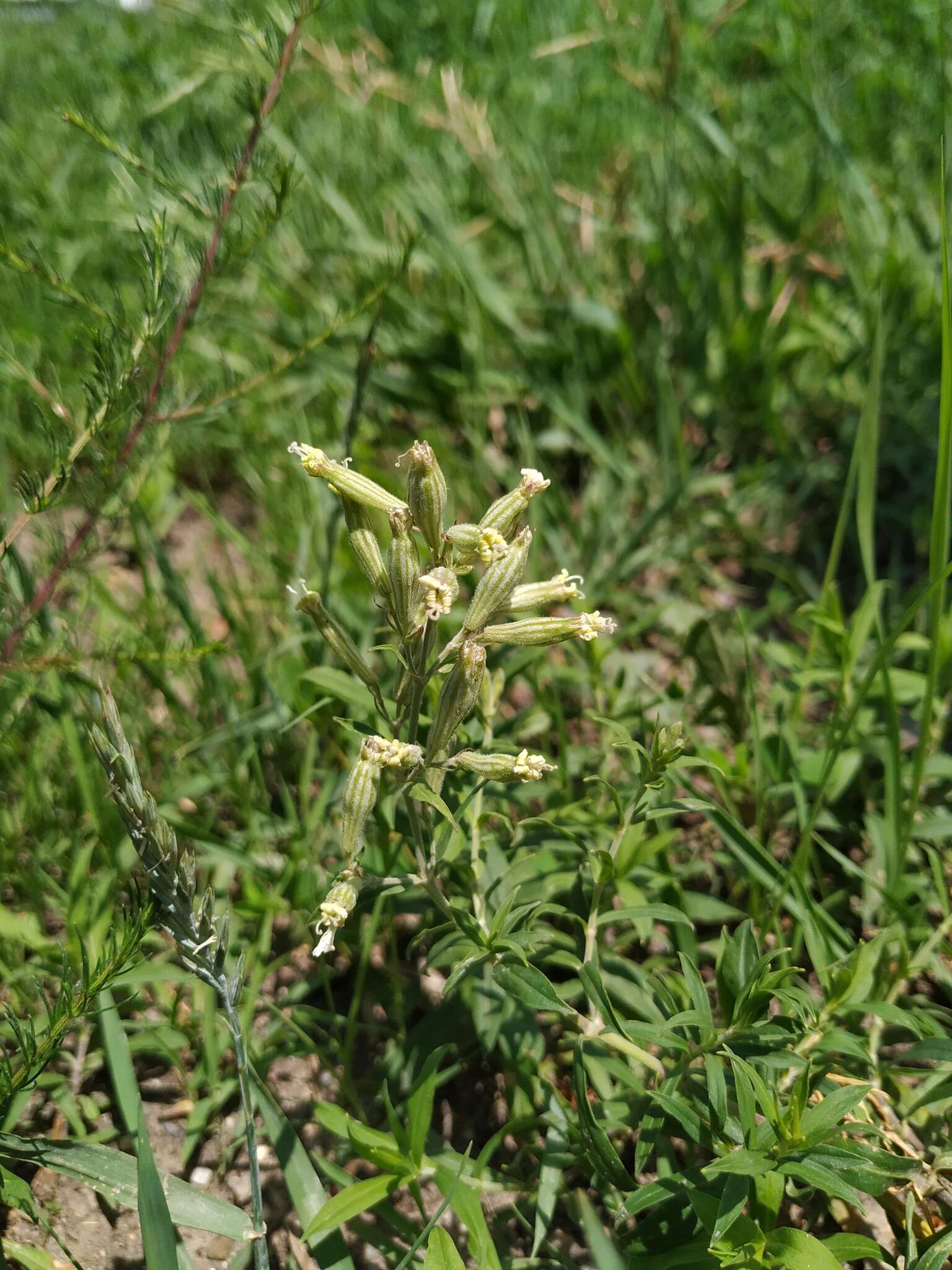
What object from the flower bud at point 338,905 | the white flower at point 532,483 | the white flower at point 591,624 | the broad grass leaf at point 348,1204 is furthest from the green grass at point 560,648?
the white flower at point 532,483

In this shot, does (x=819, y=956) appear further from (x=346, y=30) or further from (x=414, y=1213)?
(x=346, y=30)

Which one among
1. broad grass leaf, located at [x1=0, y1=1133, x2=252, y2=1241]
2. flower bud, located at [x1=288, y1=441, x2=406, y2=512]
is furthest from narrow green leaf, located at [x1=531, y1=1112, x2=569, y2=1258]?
flower bud, located at [x1=288, y1=441, x2=406, y2=512]

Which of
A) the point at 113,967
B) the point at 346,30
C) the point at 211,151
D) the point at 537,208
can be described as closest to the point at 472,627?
the point at 113,967

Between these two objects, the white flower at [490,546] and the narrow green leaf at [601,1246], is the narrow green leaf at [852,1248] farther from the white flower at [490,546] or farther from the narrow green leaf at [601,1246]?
the white flower at [490,546]

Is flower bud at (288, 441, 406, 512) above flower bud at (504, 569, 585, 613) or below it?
above

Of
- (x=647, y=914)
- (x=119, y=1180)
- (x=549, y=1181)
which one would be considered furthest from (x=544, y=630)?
(x=119, y=1180)

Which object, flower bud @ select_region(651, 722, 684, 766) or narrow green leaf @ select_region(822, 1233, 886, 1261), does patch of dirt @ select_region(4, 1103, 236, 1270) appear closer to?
narrow green leaf @ select_region(822, 1233, 886, 1261)
